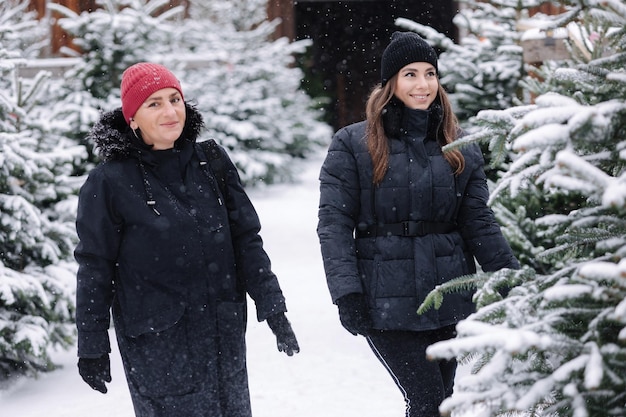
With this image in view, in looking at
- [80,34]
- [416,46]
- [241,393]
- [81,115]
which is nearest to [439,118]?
[416,46]

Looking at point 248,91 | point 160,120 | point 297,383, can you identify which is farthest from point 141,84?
point 248,91

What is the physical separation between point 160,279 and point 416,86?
1.32 metres

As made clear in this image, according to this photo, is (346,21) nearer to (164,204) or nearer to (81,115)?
(81,115)

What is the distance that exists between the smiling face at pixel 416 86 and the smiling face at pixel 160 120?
934 millimetres

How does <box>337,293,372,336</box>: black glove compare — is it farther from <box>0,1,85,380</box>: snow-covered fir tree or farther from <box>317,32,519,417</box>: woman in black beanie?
<box>0,1,85,380</box>: snow-covered fir tree

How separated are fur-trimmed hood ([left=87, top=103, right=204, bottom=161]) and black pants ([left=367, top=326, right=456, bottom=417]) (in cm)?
112

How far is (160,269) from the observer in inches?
122

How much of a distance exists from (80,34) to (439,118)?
6651mm

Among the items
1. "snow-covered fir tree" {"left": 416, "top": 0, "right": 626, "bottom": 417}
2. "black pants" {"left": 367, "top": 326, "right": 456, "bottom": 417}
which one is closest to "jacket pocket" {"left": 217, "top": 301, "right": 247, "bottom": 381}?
"black pants" {"left": 367, "top": 326, "right": 456, "bottom": 417}

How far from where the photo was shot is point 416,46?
3.46 m

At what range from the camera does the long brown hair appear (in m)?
3.39

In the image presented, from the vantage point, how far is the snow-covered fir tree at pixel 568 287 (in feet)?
5.61

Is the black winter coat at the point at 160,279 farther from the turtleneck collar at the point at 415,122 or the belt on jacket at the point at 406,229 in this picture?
the turtleneck collar at the point at 415,122

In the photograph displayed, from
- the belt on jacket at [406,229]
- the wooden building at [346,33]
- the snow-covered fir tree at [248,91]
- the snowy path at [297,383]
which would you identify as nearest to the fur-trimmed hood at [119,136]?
the belt on jacket at [406,229]
